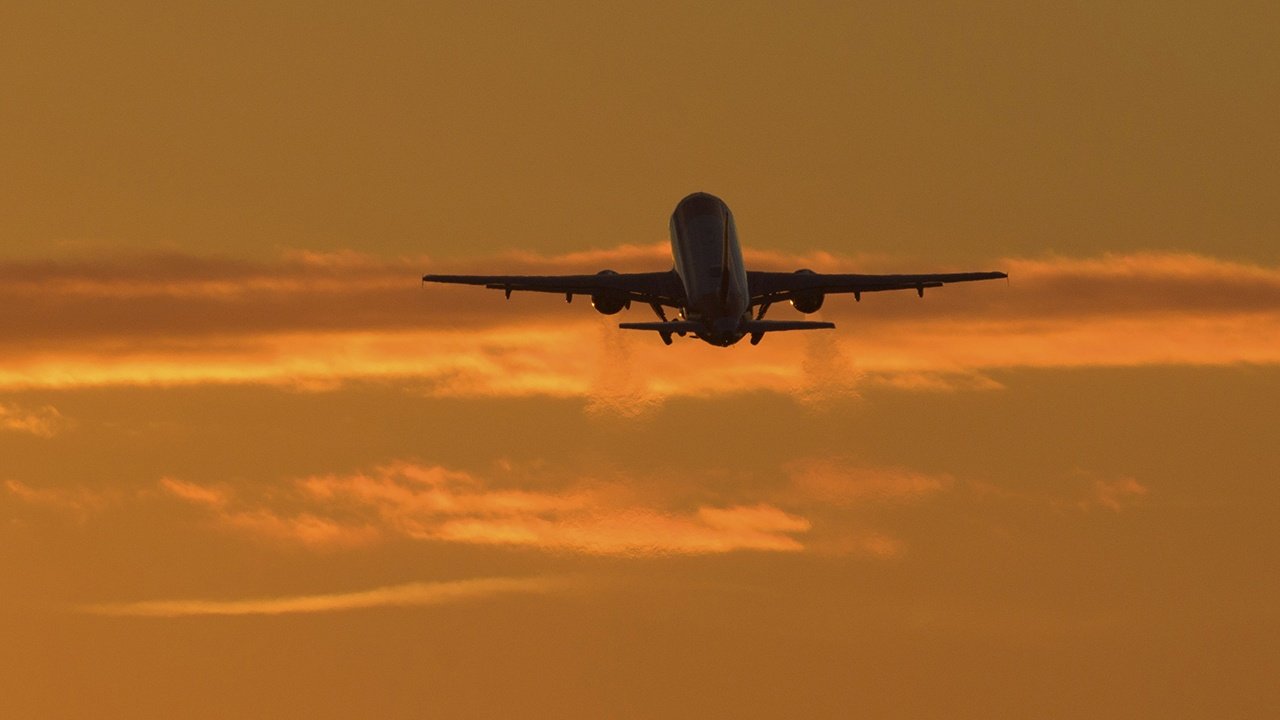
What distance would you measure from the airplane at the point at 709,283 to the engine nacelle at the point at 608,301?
2.1 inches

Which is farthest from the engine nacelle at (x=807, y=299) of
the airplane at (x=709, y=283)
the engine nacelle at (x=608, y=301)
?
the engine nacelle at (x=608, y=301)

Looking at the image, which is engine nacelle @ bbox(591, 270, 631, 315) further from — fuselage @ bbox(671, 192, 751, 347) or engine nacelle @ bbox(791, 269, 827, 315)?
engine nacelle @ bbox(791, 269, 827, 315)

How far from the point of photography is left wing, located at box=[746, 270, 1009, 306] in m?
152

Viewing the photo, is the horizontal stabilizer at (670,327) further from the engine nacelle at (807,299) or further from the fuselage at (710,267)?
the engine nacelle at (807,299)

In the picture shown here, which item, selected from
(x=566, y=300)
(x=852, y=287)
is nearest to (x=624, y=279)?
(x=566, y=300)

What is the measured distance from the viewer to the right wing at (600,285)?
149 meters

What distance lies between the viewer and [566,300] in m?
149

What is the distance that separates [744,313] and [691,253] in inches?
251

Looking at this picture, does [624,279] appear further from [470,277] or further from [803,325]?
[803,325]

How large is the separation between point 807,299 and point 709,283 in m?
10.3

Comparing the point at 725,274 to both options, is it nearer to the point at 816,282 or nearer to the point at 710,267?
the point at 710,267

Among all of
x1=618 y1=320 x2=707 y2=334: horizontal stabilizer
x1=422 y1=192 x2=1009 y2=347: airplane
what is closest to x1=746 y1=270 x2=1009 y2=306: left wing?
x1=422 y1=192 x2=1009 y2=347: airplane

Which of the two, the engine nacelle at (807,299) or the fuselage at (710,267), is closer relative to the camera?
A: the fuselage at (710,267)

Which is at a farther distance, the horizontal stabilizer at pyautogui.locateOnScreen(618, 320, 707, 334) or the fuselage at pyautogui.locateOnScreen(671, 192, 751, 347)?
the fuselage at pyautogui.locateOnScreen(671, 192, 751, 347)
